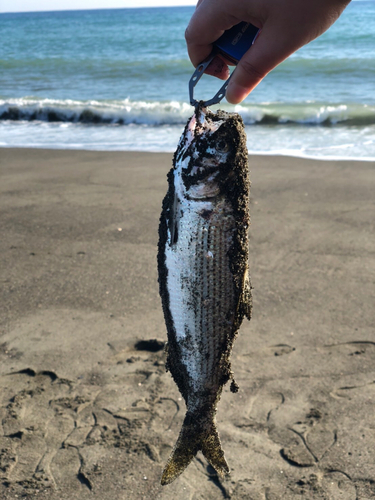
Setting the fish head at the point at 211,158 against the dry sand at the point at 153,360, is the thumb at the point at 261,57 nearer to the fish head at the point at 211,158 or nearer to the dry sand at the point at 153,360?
the fish head at the point at 211,158

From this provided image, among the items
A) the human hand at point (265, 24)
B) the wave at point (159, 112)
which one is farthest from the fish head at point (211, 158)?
the wave at point (159, 112)

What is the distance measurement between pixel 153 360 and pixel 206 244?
2936 mm

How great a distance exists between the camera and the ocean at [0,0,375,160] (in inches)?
528

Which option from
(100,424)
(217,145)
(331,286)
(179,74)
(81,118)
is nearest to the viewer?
(217,145)

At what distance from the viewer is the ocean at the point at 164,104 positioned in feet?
44.0

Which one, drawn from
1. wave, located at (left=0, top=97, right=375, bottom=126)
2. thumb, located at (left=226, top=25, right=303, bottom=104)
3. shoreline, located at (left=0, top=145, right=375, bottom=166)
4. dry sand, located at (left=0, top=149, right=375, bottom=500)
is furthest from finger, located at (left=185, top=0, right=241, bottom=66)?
wave, located at (left=0, top=97, right=375, bottom=126)

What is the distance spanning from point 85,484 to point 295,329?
2.79 meters

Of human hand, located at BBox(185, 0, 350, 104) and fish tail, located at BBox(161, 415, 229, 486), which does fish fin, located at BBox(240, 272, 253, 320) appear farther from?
human hand, located at BBox(185, 0, 350, 104)

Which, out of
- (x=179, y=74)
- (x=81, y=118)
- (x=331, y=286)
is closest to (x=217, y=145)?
(x=331, y=286)

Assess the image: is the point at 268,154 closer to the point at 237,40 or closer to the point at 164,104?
the point at 164,104

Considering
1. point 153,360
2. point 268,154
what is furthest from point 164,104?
point 153,360

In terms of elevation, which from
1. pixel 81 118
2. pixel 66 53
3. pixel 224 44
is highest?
pixel 66 53

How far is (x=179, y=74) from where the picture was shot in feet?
80.4

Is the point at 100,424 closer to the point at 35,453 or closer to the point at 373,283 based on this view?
the point at 35,453
